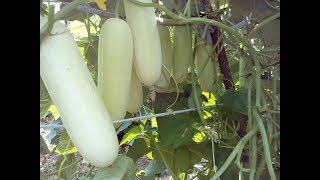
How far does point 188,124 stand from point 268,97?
140mm

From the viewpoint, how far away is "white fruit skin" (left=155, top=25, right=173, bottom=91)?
2.43 feet

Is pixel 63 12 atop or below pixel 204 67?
atop

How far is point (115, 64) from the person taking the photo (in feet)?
1.85

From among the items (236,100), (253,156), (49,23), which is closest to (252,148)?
(253,156)

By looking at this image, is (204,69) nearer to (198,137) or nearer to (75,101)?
(198,137)

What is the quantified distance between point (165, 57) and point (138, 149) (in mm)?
198

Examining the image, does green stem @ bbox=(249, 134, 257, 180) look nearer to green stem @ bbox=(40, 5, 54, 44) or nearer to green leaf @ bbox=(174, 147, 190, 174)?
green leaf @ bbox=(174, 147, 190, 174)

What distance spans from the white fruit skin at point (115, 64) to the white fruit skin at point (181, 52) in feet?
0.68

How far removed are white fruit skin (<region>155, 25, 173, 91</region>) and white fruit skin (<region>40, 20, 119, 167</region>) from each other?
239 mm

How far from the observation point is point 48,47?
A: 50 centimetres

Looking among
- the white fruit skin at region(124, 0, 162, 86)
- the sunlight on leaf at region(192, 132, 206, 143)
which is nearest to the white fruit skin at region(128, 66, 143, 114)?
the white fruit skin at region(124, 0, 162, 86)
